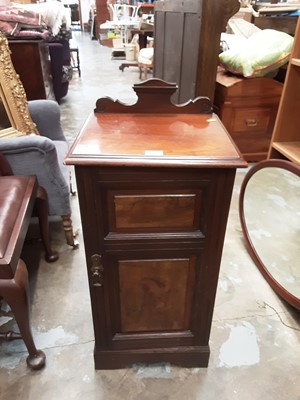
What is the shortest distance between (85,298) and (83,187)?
82 cm

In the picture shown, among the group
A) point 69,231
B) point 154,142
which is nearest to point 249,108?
point 69,231

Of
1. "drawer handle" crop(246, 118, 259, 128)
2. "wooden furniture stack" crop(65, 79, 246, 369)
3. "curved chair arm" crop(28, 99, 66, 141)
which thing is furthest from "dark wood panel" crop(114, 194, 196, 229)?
"drawer handle" crop(246, 118, 259, 128)

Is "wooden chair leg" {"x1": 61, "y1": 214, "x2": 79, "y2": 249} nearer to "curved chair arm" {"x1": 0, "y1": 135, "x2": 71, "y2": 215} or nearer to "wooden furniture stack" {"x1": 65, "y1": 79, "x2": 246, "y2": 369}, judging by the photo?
"curved chair arm" {"x1": 0, "y1": 135, "x2": 71, "y2": 215}

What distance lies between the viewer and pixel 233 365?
45.5 inches

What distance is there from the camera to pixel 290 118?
1411mm

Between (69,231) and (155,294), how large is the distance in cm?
80

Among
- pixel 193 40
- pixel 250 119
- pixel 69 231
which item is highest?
pixel 193 40

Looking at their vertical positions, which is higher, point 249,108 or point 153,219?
point 153,219

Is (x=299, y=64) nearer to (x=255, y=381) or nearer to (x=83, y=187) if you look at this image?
(x=83, y=187)

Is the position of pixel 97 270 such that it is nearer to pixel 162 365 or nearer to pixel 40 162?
pixel 162 365

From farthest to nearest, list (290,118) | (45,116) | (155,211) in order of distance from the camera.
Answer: (45,116) < (290,118) < (155,211)

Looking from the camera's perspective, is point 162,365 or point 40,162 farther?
point 40,162

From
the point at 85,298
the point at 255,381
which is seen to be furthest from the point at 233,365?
the point at 85,298

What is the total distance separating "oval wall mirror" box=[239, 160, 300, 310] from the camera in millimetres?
1295
